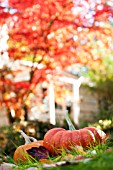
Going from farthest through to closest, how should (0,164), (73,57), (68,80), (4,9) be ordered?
1. (68,80)
2. (73,57)
3. (4,9)
4. (0,164)

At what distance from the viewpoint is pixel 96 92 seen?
20484 millimetres

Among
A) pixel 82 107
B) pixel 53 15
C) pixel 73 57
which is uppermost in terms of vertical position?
pixel 53 15

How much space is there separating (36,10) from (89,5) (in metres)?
1.18

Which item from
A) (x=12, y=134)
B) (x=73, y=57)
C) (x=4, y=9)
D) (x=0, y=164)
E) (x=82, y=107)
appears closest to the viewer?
(x=0, y=164)

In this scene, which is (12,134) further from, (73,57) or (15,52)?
(73,57)

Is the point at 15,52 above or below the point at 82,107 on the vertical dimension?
above

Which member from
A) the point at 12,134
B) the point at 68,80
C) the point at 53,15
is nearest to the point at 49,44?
the point at 53,15

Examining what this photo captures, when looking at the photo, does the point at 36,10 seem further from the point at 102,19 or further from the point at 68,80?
the point at 68,80

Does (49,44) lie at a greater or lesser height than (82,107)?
greater

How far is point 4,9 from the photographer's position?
32.9ft

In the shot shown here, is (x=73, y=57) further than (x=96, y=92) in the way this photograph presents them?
No

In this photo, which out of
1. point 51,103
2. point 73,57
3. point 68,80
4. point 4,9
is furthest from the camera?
point 68,80

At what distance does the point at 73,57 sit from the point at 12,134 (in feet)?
14.1

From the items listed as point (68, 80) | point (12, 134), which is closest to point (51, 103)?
point (68, 80)
